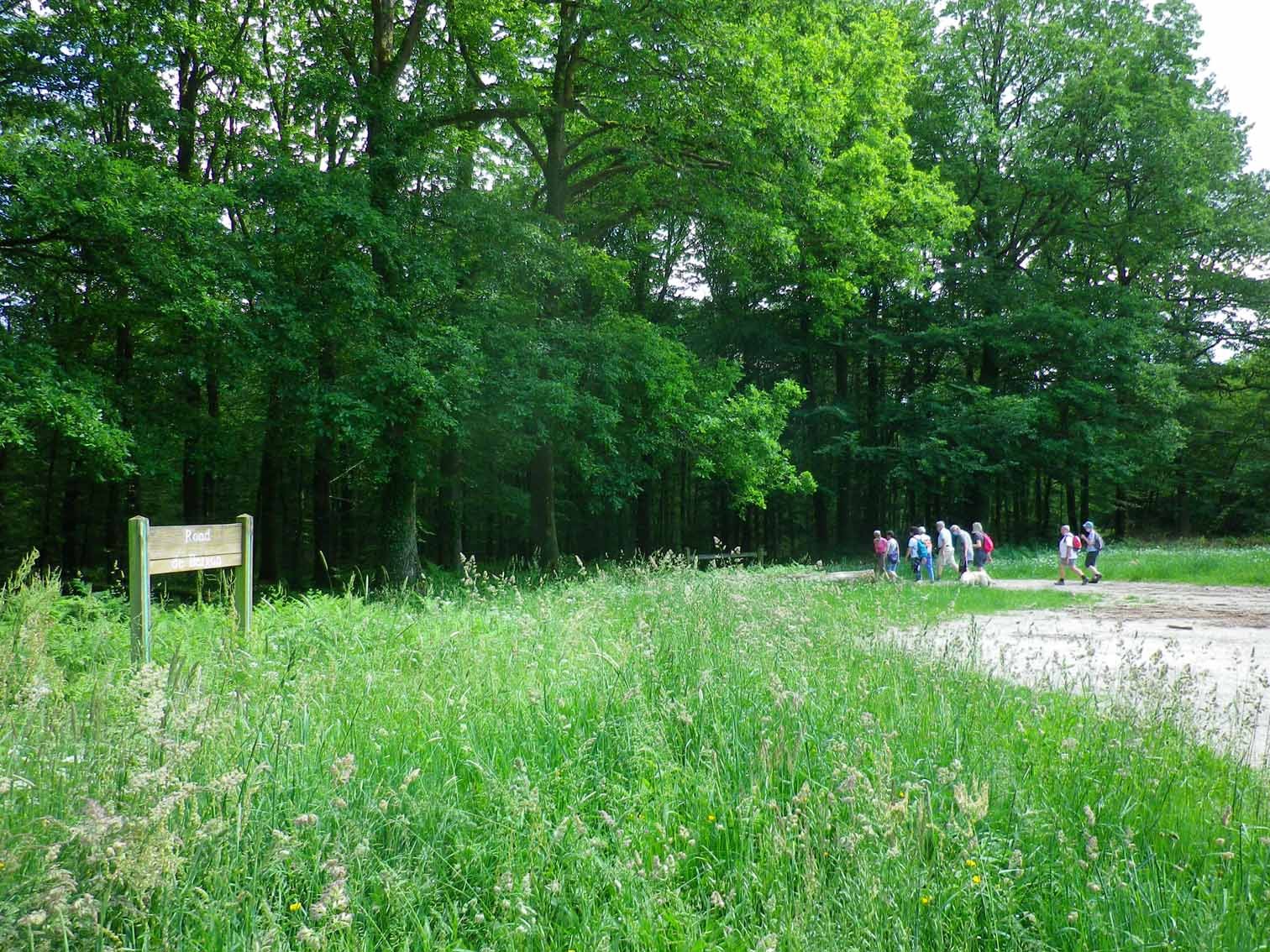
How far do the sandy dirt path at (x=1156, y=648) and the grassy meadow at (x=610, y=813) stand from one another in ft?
0.99

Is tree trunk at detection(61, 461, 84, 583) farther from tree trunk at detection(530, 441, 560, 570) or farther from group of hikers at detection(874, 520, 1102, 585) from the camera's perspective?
group of hikers at detection(874, 520, 1102, 585)

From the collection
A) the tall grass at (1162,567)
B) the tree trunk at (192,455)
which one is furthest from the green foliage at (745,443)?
the tree trunk at (192,455)

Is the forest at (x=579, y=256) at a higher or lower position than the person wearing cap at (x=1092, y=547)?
higher

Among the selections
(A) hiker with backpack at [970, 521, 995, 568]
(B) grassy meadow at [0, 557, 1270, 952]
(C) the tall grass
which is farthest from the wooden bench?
(B) grassy meadow at [0, 557, 1270, 952]

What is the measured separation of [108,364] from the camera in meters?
15.8

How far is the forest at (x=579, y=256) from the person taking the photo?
1284 cm

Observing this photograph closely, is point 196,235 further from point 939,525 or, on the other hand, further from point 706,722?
point 939,525

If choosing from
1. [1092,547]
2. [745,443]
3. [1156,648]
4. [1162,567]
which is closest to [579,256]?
[745,443]

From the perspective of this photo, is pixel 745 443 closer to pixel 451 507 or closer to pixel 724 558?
pixel 724 558

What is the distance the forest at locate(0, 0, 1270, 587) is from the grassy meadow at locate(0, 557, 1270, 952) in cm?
937

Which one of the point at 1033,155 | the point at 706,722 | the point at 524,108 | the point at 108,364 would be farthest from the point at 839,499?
the point at 706,722

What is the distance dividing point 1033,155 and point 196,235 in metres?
28.6

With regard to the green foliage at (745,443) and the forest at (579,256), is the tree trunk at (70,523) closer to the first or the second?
the forest at (579,256)

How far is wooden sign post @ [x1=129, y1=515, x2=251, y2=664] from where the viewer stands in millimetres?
4855
